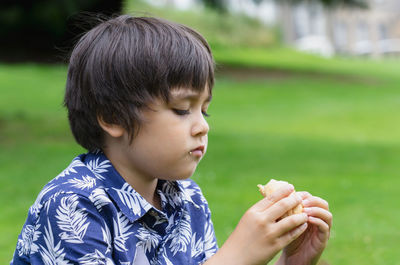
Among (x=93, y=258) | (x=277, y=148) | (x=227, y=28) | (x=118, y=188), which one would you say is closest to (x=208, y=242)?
(x=118, y=188)

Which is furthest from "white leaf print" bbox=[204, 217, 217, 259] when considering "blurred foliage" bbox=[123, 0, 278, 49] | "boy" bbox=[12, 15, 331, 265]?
"blurred foliage" bbox=[123, 0, 278, 49]

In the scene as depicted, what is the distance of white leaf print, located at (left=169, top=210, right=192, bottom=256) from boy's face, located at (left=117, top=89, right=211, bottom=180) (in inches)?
7.8

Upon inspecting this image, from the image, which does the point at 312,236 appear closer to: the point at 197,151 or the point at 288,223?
the point at 288,223

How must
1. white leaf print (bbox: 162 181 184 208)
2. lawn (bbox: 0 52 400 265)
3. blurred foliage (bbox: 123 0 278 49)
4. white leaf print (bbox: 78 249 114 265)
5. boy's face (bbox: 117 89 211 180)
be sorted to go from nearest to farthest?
white leaf print (bbox: 78 249 114 265), boy's face (bbox: 117 89 211 180), white leaf print (bbox: 162 181 184 208), lawn (bbox: 0 52 400 265), blurred foliage (bbox: 123 0 278 49)

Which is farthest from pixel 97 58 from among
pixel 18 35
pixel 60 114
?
pixel 18 35

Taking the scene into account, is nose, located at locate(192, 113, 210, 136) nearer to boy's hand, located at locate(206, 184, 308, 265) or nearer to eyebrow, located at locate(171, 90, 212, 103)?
eyebrow, located at locate(171, 90, 212, 103)

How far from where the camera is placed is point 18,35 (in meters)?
19.0

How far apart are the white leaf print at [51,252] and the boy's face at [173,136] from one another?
1.18ft

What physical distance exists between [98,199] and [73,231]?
0.12 metres

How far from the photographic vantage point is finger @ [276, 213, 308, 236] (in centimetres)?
215

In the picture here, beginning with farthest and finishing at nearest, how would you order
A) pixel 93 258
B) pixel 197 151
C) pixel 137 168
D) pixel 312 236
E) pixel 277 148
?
pixel 277 148, pixel 312 236, pixel 137 168, pixel 197 151, pixel 93 258

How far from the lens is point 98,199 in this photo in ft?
7.11

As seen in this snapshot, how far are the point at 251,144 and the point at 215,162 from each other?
171 centimetres

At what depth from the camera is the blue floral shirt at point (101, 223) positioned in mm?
2125
